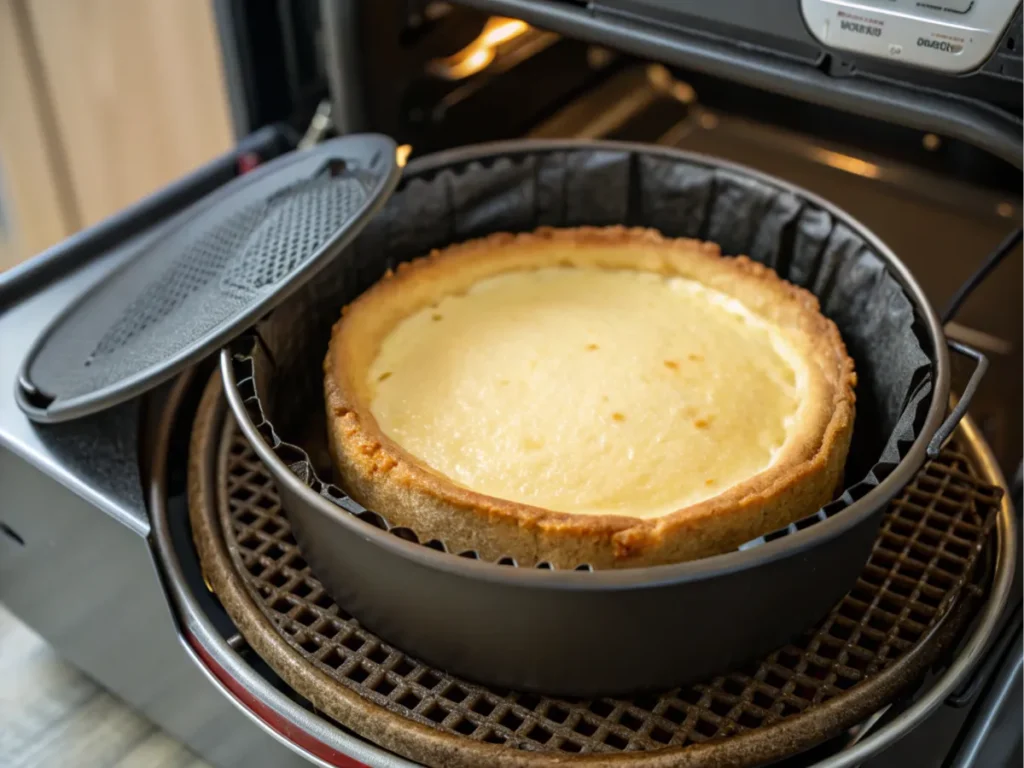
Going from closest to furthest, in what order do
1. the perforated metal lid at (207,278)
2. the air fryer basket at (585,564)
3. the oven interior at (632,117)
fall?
the air fryer basket at (585,564)
the perforated metal lid at (207,278)
the oven interior at (632,117)

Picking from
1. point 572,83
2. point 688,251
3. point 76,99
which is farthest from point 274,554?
point 76,99

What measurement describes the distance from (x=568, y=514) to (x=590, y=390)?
0.17 metres

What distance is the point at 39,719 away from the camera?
2.83 feet

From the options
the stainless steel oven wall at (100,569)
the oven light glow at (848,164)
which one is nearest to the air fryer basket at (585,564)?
the stainless steel oven wall at (100,569)

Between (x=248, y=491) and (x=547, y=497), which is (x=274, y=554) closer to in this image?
(x=248, y=491)

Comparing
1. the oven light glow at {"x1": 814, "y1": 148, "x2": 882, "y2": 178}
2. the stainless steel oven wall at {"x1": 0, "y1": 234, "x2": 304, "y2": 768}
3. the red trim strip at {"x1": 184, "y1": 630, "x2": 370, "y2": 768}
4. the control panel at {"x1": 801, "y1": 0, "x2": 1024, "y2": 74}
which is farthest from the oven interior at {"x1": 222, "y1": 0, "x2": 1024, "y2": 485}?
the red trim strip at {"x1": 184, "y1": 630, "x2": 370, "y2": 768}

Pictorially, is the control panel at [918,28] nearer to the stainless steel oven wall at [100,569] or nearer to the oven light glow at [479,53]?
the oven light glow at [479,53]

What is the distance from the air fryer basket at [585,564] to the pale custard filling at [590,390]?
0.28ft

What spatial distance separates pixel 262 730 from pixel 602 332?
0.47m

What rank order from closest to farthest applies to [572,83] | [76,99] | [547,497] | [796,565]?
[796,565] → [547,497] → [572,83] → [76,99]

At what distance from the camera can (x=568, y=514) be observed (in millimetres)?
688

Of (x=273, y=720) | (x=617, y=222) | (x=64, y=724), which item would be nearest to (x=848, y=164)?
(x=617, y=222)

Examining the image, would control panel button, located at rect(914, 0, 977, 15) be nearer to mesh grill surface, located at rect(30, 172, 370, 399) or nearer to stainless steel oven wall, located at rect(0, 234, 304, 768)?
mesh grill surface, located at rect(30, 172, 370, 399)

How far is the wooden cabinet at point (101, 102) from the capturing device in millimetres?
1355
